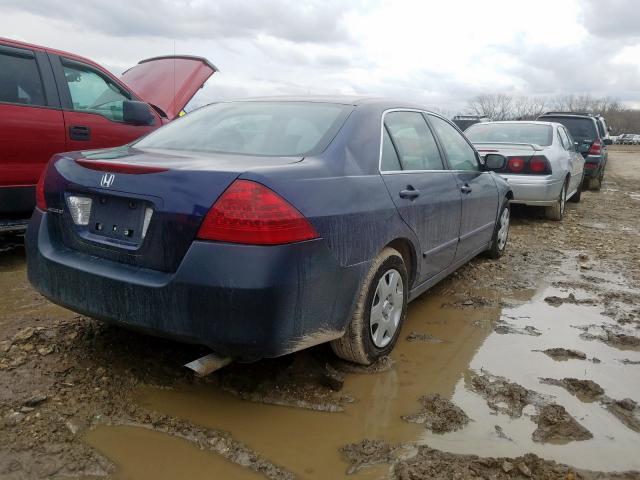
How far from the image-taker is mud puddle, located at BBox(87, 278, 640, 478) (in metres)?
2.28

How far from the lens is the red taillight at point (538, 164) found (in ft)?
23.8

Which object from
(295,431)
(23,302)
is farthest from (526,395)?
(23,302)

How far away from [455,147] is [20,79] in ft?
11.9

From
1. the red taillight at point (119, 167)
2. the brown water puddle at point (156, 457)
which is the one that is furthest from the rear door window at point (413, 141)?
the brown water puddle at point (156, 457)

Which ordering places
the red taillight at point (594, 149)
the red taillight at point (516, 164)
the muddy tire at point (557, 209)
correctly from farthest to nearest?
the red taillight at point (594, 149), the muddy tire at point (557, 209), the red taillight at point (516, 164)

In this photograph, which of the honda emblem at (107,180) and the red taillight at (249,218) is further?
the honda emblem at (107,180)

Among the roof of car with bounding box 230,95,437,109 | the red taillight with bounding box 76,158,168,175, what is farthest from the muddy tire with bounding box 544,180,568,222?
the red taillight with bounding box 76,158,168,175

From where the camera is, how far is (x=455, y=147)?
4238 mm

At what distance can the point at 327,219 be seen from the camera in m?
2.38

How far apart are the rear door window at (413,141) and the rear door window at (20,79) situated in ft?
10.3

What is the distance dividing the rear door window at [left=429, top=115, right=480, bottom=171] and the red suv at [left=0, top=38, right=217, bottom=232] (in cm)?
269

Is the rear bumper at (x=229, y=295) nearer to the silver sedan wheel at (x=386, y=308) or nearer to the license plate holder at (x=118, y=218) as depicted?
the license plate holder at (x=118, y=218)

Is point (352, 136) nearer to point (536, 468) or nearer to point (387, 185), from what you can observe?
point (387, 185)

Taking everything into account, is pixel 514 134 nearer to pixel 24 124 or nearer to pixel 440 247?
pixel 440 247
